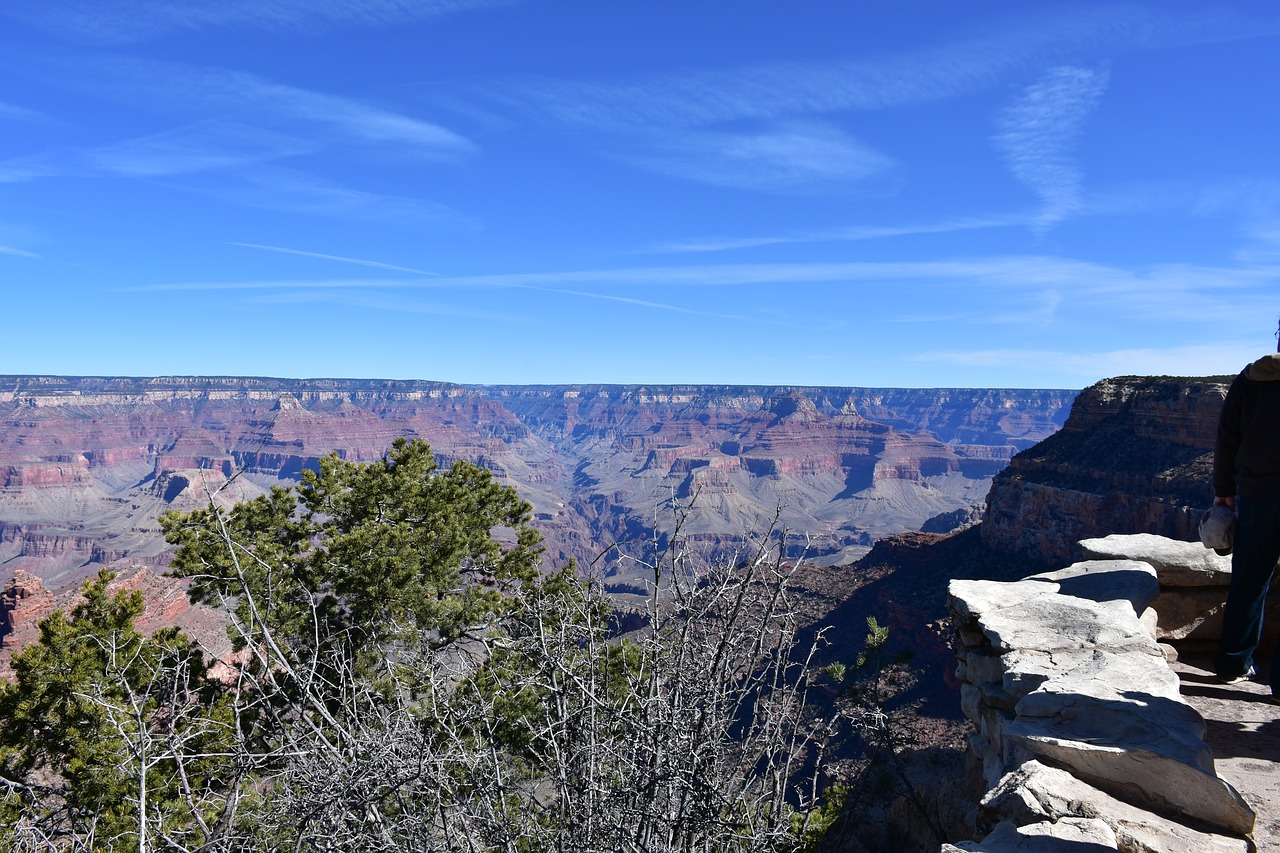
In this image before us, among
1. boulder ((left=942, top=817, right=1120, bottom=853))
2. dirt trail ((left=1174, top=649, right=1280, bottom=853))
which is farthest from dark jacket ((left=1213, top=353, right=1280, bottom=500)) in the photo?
boulder ((left=942, top=817, right=1120, bottom=853))

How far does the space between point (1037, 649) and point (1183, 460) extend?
51.3 m

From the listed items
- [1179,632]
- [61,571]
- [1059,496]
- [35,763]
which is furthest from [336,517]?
[61,571]

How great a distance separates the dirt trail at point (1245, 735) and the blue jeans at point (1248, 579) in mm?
274

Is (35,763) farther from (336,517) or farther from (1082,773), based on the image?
(1082,773)

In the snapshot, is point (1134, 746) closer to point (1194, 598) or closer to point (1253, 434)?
point (1253, 434)

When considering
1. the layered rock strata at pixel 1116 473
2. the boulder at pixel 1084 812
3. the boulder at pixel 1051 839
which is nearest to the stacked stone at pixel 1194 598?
the boulder at pixel 1084 812

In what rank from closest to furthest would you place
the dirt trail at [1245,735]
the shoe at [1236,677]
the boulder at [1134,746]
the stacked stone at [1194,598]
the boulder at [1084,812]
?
the boulder at [1084,812], the boulder at [1134,746], the dirt trail at [1245,735], the shoe at [1236,677], the stacked stone at [1194,598]

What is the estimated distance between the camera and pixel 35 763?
11664mm

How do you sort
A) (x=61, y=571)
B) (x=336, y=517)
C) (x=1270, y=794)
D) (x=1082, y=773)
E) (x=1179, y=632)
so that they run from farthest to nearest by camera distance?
(x=61, y=571), (x=336, y=517), (x=1179, y=632), (x=1270, y=794), (x=1082, y=773)

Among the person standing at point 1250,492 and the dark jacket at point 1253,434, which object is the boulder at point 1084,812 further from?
the dark jacket at point 1253,434

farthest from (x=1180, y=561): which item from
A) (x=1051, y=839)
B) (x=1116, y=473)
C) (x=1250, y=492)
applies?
(x=1116, y=473)

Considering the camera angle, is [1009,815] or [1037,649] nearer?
[1009,815]

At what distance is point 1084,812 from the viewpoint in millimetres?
3137

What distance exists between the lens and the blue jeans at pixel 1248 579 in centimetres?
455
